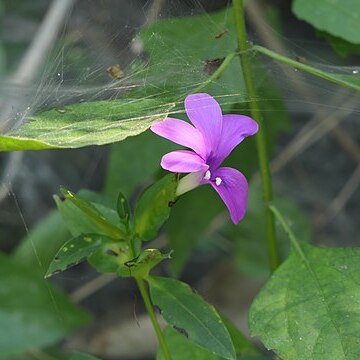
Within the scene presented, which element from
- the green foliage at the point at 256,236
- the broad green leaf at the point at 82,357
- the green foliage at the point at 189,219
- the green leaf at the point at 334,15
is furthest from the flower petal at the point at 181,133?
the green foliage at the point at 256,236

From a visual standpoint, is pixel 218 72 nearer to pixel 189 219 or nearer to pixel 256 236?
pixel 189 219

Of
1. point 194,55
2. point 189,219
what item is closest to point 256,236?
point 189,219

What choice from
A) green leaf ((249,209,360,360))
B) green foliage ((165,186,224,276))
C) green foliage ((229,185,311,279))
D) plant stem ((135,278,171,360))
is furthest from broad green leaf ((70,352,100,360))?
green foliage ((229,185,311,279))

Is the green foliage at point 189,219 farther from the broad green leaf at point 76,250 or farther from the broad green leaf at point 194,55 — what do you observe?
the broad green leaf at point 76,250

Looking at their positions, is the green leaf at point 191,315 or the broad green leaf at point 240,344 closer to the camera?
the green leaf at point 191,315

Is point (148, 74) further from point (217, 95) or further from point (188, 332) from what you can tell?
point (188, 332)

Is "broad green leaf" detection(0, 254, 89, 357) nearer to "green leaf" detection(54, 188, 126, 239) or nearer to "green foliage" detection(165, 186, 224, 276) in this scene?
"green foliage" detection(165, 186, 224, 276)
